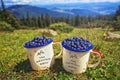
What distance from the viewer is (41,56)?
185 inches

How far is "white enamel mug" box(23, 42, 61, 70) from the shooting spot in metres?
4.61

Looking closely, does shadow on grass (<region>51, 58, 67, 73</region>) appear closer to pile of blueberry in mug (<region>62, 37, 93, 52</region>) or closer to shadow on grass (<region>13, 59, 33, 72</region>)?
shadow on grass (<region>13, 59, 33, 72</region>)

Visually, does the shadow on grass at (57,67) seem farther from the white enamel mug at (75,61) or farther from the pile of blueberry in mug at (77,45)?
the pile of blueberry in mug at (77,45)

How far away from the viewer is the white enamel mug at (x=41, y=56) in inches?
182

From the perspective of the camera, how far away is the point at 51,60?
16.2 ft

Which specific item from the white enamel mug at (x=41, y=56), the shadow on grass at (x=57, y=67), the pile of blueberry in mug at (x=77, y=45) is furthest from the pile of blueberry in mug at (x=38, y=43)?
the shadow on grass at (x=57, y=67)

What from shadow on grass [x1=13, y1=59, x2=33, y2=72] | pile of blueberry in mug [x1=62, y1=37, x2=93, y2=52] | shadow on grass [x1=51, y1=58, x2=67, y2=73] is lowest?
shadow on grass [x1=13, y1=59, x2=33, y2=72]

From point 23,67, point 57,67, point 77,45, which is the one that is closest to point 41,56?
point 57,67

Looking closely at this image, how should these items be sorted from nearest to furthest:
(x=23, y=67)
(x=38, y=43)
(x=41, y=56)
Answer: (x=38, y=43), (x=41, y=56), (x=23, y=67)

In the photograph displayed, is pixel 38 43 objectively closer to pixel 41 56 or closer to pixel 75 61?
pixel 41 56

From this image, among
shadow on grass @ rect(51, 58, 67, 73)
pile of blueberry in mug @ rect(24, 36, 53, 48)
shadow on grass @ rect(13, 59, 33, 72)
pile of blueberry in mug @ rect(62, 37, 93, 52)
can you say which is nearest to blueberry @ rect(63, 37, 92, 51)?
pile of blueberry in mug @ rect(62, 37, 93, 52)

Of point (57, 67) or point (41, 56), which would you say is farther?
point (57, 67)

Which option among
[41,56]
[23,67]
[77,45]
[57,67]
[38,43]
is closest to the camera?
[77,45]

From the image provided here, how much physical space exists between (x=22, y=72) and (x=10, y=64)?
659 mm
